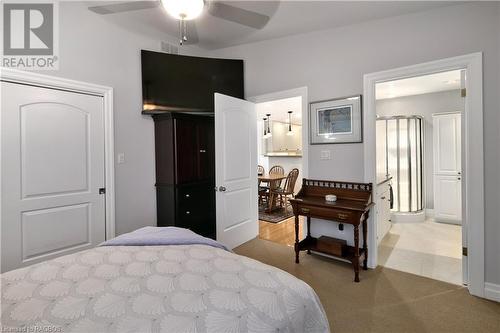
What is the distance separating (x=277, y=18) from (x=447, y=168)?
151 inches

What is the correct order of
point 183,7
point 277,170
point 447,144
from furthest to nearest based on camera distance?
point 277,170 < point 447,144 < point 183,7

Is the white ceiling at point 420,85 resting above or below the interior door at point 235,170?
above

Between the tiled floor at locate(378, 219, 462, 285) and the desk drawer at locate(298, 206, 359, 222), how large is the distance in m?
0.86

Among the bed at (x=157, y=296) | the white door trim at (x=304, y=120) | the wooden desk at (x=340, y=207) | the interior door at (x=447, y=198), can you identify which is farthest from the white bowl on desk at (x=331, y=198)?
the interior door at (x=447, y=198)

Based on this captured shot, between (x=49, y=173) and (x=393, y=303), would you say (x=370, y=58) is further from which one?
Result: (x=49, y=173)

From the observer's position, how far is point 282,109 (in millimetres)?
6199

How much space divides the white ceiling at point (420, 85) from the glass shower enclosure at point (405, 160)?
492 mm

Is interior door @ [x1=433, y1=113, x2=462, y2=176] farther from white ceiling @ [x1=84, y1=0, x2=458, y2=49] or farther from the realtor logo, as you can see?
the realtor logo

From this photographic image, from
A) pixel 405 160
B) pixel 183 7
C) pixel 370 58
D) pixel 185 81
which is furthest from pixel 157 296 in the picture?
pixel 405 160

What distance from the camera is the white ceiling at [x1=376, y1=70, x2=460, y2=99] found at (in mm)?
3788

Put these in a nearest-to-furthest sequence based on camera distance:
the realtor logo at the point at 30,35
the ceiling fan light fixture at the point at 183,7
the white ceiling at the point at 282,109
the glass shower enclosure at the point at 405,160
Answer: the ceiling fan light fixture at the point at 183,7
the realtor logo at the point at 30,35
the glass shower enclosure at the point at 405,160
the white ceiling at the point at 282,109

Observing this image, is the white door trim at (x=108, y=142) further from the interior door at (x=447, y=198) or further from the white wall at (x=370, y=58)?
the interior door at (x=447, y=198)

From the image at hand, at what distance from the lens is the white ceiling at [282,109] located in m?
5.42

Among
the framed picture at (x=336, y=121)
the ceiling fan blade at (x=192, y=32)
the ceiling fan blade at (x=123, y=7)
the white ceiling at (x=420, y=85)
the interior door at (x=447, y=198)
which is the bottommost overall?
the interior door at (x=447, y=198)
